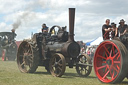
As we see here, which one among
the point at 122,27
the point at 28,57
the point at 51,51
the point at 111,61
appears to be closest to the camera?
the point at 111,61

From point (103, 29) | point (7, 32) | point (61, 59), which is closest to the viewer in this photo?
point (103, 29)

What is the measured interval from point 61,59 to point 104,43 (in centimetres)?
240

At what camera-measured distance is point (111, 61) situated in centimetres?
827

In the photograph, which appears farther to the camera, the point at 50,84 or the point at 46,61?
the point at 46,61

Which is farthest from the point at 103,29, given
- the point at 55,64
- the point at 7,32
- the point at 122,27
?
the point at 7,32

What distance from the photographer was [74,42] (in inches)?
438

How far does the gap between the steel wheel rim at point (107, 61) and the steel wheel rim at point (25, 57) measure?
12.7 ft

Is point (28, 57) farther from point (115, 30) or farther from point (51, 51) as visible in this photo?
point (115, 30)

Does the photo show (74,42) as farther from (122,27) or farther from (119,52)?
(119,52)

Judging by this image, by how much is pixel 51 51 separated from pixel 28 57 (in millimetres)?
1084

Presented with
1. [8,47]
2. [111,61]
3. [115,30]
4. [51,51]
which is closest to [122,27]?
[115,30]

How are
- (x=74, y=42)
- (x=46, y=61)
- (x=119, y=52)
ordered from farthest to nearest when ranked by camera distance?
(x=46, y=61) < (x=74, y=42) < (x=119, y=52)

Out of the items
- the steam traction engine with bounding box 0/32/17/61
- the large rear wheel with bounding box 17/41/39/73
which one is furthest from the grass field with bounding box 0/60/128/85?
the steam traction engine with bounding box 0/32/17/61

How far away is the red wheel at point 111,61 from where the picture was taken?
759 cm
